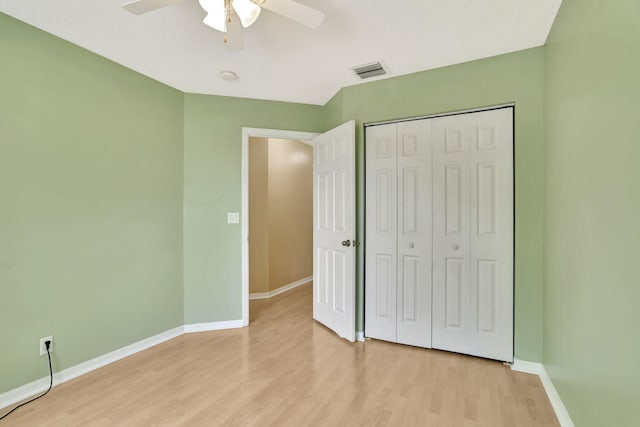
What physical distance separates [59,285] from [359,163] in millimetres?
2526

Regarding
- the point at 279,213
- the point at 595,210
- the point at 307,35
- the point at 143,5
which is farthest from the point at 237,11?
the point at 279,213

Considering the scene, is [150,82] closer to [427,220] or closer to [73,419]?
[73,419]

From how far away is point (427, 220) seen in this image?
2.55 metres

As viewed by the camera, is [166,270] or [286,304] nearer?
[166,270]

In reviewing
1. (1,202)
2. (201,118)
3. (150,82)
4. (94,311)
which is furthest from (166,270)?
(150,82)

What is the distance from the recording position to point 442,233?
2500mm

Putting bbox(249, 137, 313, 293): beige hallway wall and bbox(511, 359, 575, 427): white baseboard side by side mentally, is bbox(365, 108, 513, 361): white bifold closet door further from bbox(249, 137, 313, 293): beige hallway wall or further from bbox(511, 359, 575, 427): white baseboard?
bbox(249, 137, 313, 293): beige hallway wall

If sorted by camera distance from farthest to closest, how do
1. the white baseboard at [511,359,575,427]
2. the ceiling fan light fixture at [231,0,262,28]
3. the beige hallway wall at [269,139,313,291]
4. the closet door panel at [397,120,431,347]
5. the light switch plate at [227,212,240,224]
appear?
the beige hallway wall at [269,139,313,291] < the light switch plate at [227,212,240,224] < the closet door panel at [397,120,431,347] < the white baseboard at [511,359,575,427] < the ceiling fan light fixture at [231,0,262,28]

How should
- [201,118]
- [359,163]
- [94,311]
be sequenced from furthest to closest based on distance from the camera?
1. [201,118]
2. [359,163]
3. [94,311]

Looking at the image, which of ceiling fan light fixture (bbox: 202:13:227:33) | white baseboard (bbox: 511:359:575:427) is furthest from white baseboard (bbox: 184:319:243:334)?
ceiling fan light fixture (bbox: 202:13:227:33)

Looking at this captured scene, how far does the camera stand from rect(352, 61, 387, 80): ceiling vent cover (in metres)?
2.47

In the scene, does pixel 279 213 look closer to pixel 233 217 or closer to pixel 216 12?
pixel 233 217

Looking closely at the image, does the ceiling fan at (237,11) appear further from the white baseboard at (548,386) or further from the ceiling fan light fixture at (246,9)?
the white baseboard at (548,386)

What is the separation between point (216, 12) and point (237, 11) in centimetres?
12
